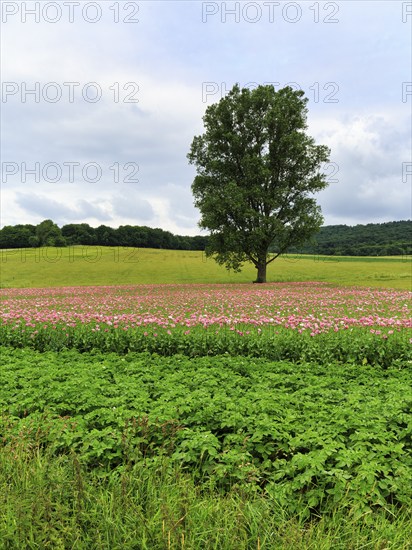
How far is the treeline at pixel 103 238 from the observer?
11706 cm

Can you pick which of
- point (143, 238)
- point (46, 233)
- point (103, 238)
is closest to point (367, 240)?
point (143, 238)

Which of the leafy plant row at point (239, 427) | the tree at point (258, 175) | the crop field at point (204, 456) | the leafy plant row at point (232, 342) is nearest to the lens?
the crop field at point (204, 456)

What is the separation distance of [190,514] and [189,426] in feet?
4.83

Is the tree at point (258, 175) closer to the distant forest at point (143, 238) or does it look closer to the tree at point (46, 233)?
the distant forest at point (143, 238)

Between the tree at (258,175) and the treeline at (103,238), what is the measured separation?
8245 centimetres

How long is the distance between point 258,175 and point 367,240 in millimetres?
100208

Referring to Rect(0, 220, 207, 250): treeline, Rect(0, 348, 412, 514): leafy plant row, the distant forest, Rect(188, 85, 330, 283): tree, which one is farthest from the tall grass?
Rect(0, 220, 207, 250): treeline

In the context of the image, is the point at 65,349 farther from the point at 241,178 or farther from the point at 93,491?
the point at 241,178

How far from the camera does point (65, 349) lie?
921 centimetres

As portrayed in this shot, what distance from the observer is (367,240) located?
120 metres

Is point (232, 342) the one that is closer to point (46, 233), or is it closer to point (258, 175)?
point (258, 175)

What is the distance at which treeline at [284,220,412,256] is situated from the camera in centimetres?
10294

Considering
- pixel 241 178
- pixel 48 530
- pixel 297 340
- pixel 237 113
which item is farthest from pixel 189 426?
pixel 237 113

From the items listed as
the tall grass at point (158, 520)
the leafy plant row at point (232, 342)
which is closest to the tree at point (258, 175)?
the leafy plant row at point (232, 342)
